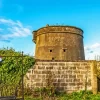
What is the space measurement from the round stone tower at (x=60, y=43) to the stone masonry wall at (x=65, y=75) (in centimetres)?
1127

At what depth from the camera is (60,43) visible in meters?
26.2

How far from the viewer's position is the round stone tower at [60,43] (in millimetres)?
25953

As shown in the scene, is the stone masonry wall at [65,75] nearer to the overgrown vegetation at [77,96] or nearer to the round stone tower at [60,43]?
the overgrown vegetation at [77,96]

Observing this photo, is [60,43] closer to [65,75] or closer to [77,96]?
[65,75]

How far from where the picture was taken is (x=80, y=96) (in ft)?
42.6

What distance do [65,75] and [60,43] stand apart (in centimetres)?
1227

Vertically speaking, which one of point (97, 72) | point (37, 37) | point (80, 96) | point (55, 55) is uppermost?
point (37, 37)

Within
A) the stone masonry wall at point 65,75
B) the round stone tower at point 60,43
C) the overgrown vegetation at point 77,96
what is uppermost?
the round stone tower at point 60,43

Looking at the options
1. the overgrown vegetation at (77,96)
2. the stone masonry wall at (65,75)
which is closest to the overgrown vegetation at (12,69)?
the stone masonry wall at (65,75)

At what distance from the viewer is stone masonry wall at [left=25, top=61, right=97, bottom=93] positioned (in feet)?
45.6

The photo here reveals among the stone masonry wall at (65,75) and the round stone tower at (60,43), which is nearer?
the stone masonry wall at (65,75)

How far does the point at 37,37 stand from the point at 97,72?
589 inches

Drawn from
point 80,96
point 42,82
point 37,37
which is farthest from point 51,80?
point 37,37

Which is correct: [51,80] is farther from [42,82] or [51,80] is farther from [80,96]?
[80,96]
